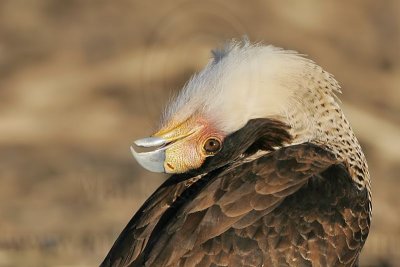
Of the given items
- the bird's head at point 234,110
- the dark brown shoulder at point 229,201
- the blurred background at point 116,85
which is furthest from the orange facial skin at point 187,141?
the blurred background at point 116,85

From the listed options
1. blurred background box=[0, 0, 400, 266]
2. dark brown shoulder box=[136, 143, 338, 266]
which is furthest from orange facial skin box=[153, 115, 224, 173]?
blurred background box=[0, 0, 400, 266]

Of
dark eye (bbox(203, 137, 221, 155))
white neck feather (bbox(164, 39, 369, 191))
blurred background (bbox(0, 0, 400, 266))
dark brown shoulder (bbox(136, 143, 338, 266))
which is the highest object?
blurred background (bbox(0, 0, 400, 266))

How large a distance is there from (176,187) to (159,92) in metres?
6.18

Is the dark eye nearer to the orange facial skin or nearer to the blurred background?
the orange facial skin

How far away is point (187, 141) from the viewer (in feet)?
25.0

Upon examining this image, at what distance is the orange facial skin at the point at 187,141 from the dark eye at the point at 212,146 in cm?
1

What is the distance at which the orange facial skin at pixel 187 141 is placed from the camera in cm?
755

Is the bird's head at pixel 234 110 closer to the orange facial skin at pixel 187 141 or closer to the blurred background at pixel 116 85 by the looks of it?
the orange facial skin at pixel 187 141

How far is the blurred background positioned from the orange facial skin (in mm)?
5939

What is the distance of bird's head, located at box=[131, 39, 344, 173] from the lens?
759 cm

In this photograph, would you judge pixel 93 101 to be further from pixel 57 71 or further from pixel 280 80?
pixel 280 80

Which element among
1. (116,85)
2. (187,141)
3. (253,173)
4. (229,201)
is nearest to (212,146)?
(187,141)

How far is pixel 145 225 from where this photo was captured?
7.57 metres

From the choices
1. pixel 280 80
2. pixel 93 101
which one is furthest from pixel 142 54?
pixel 280 80
